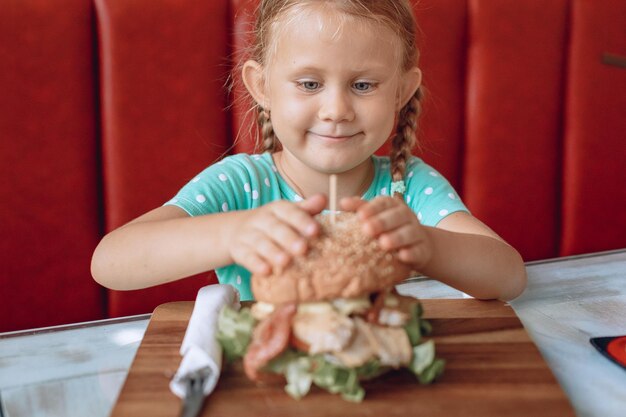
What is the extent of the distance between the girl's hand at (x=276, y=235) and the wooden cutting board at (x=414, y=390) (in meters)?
0.15

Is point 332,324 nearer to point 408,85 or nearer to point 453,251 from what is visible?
point 453,251

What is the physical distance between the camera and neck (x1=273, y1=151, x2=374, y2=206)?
1.37 m

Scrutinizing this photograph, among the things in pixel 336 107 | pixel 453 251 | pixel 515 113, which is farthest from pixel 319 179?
pixel 515 113

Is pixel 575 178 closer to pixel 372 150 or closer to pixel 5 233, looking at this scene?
pixel 372 150

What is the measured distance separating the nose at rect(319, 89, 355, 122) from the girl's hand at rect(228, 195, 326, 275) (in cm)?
33

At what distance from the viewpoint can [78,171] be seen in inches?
65.9

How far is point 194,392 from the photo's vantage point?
75 cm

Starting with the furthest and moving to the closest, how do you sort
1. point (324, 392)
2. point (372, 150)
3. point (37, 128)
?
point (37, 128) → point (372, 150) → point (324, 392)

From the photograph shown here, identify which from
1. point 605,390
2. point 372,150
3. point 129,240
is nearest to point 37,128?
point 129,240

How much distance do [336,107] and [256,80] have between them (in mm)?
314

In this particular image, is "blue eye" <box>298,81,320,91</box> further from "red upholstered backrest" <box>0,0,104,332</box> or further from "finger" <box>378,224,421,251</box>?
"red upholstered backrest" <box>0,0,104,332</box>

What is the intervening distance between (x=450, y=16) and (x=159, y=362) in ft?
4.69

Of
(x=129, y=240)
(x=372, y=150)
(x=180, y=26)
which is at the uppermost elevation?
(x=180, y=26)

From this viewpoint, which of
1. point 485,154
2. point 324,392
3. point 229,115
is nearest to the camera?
point 324,392
